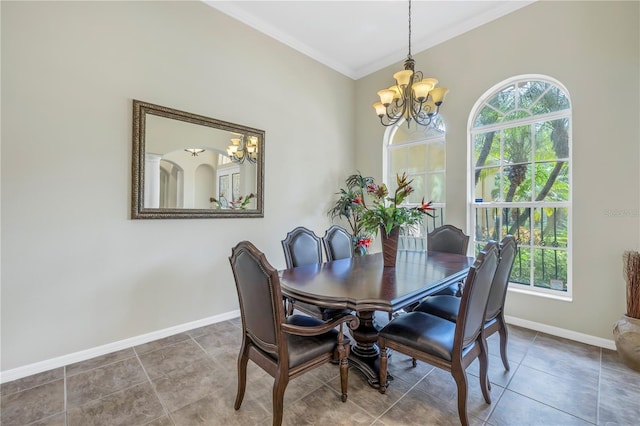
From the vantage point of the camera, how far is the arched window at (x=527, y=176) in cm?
295

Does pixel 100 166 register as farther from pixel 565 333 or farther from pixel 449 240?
pixel 565 333

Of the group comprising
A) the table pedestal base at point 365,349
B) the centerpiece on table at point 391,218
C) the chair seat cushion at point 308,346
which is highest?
the centerpiece on table at point 391,218

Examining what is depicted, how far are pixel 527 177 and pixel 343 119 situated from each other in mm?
2681

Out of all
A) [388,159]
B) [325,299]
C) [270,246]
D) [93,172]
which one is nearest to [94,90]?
[93,172]

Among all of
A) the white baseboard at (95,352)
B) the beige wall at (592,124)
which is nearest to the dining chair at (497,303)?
the beige wall at (592,124)

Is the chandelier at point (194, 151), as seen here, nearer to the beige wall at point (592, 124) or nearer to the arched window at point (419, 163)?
the arched window at point (419, 163)

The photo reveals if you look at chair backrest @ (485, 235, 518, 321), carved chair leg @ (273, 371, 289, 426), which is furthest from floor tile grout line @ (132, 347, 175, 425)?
chair backrest @ (485, 235, 518, 321)

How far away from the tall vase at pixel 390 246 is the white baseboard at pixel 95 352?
6.77 ft

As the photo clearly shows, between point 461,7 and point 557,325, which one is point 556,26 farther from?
point 557,325

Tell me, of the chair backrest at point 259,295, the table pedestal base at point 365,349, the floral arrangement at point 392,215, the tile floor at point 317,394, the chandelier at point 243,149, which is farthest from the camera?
the chandelier at point 243,149

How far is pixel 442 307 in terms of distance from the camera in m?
2.26

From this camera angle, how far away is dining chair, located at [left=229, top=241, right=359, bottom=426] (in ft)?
4.82

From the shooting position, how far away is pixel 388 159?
4.51m

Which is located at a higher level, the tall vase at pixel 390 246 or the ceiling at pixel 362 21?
the ceiling at pixel 362 21
